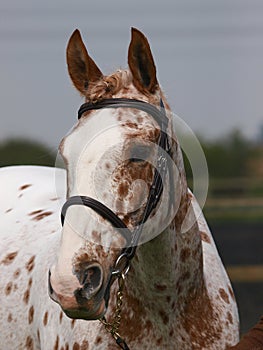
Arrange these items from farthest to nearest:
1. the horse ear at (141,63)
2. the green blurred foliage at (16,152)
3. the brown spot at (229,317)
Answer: the green blurred foliage at (16,152) → the brown spot at (229,317) → the horse ear at (141,63)

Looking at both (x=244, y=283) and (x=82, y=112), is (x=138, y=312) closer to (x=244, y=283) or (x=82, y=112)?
(x=82, y=112)

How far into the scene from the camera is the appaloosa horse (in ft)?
10.1

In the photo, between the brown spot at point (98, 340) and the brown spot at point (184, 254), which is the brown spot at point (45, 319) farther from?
the brown spot at point (184, 254)

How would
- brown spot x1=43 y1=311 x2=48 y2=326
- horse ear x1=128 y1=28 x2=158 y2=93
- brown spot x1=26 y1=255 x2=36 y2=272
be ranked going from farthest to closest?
brown spot x1=26 y1=255 x2=36 y2=272 < brown spot x1=43 y1=311 x2=48 y2=326 < horse ear x1=128 y1=28 x2=158 y2=93

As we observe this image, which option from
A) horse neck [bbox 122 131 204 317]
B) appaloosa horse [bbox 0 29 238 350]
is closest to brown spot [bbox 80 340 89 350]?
appaloosa horse [bbox 0 29 238 350]

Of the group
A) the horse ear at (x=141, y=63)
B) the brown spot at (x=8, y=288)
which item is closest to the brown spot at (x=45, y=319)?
the brown spot at (x=8, y=288)

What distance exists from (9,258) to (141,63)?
1740 mm

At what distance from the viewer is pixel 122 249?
3.21 m

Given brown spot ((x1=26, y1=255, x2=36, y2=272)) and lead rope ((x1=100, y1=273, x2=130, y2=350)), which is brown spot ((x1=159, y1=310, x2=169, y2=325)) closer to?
lead rope ((x1=100, y1=273, x2=130, y2=350))

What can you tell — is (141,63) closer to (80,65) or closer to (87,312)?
(80,65)

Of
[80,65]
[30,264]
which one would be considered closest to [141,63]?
[80,65]

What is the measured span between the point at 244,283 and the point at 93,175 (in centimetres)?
833

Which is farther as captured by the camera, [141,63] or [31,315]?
[31,315]

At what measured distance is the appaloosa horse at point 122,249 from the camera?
308 cm
